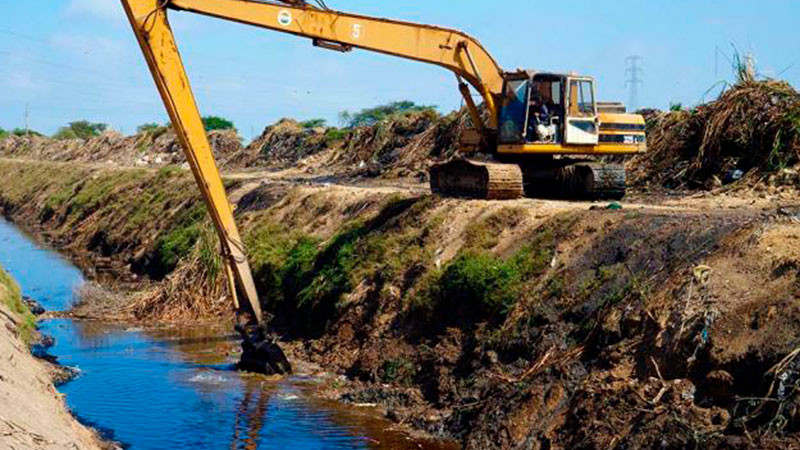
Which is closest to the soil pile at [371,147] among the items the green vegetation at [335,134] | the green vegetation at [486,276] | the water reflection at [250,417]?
the green vegetation at [335,134]

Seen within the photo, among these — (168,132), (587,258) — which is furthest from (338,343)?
(168,132)

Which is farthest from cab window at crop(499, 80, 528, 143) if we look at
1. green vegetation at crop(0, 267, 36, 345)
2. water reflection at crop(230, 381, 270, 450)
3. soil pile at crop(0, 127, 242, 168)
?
soil pile at crop(0, 127, 242, 168)

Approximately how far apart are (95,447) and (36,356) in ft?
18.4

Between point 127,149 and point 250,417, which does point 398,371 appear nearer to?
point 250,417

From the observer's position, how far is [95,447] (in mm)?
11625

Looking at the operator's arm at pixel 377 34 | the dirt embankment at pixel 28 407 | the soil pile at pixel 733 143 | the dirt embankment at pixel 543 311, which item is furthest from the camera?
the soil pile at pixel 733 143

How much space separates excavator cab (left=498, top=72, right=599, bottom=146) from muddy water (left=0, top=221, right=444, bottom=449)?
665cm

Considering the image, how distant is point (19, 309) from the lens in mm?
19188

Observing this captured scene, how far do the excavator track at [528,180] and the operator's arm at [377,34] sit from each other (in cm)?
124

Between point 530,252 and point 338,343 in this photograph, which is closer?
point 530,252

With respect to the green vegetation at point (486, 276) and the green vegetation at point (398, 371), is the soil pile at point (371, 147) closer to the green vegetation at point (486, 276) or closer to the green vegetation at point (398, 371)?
the green vegetation at point (486, 276)

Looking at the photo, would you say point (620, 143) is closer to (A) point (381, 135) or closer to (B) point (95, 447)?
(B) point (95, 447)

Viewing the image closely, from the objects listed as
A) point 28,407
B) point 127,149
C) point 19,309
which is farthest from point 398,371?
point 127,149

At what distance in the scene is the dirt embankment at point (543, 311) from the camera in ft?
35.7
